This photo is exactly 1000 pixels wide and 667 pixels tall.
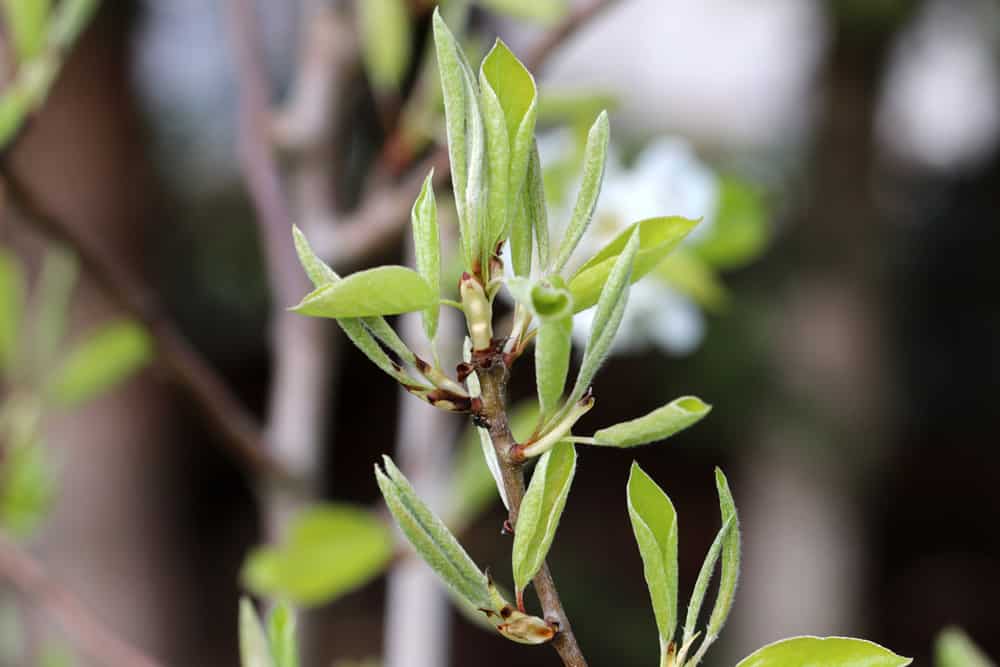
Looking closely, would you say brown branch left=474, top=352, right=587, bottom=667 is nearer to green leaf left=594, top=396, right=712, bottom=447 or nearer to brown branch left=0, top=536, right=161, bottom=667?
→ green leaf left=594, top=396, right=712, bottom=447

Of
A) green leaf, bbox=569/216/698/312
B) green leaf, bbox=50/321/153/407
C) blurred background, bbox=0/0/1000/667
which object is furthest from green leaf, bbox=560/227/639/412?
green leaf, bbox=50/321/153/407

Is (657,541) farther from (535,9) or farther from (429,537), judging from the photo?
(535,9)

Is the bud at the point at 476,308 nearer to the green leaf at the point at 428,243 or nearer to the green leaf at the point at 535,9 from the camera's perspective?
the green leaf at the point at 428,243

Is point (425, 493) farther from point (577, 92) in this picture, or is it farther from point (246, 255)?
point (246, 255)

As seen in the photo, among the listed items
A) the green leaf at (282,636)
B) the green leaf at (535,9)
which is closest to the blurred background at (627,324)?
the green leaf at (535,9)

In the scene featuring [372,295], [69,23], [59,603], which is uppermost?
[69,23]

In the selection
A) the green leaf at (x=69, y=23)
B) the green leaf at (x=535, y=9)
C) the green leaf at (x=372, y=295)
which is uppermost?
the green leaf at (x=535, y=9)

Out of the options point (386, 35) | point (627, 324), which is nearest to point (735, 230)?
point (627, 324)
